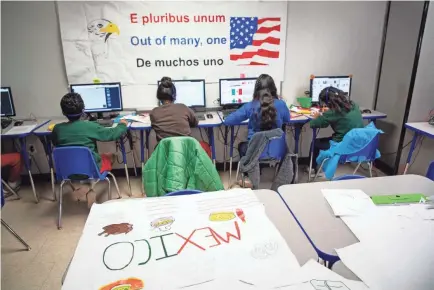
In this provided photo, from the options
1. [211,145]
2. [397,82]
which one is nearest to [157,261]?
[211,145]

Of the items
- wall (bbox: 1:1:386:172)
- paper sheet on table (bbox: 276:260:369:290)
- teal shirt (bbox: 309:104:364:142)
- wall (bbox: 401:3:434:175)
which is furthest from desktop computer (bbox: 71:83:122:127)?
wall (bbox: 401:3:434:175)

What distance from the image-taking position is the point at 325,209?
3.94 ft

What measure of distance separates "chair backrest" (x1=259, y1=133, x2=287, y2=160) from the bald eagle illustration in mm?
1996

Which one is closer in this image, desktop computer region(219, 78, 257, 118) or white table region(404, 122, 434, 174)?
white table region(404, 122, 434, 174)

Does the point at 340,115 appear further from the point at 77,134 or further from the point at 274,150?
the point at 77,134

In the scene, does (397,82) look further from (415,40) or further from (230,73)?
(230,73)

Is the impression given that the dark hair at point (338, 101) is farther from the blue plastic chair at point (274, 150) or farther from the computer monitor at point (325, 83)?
the computer monitor at point (325, 83)

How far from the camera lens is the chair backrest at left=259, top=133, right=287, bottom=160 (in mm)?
2453

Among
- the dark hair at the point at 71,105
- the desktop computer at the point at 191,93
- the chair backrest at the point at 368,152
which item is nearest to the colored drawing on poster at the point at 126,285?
the dark hair at the point at 71,105

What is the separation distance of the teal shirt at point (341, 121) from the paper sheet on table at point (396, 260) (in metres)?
1.71

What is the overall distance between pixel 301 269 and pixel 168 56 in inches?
111

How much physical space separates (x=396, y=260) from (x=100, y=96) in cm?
296

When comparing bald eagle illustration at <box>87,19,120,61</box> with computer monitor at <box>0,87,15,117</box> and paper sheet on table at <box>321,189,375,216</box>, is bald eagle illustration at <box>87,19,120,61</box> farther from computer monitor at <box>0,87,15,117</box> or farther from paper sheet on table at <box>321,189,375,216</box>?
paper sheet on table at <box>321,189,375,216</box>

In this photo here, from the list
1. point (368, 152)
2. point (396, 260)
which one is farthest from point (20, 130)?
point (368, 152)
